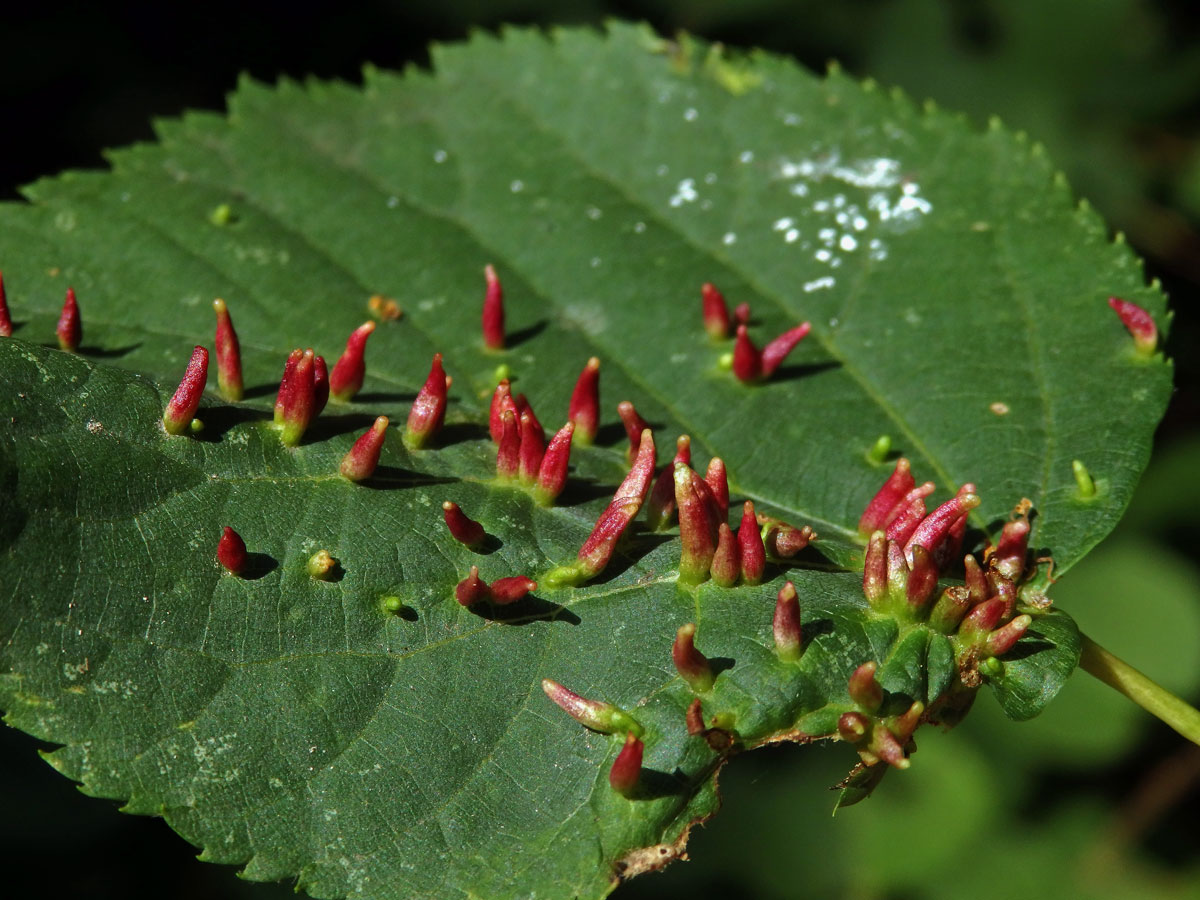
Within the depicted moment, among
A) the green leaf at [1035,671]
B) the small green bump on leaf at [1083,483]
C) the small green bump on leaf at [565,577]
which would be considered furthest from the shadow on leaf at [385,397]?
the small green bump on leaf at [1083,483]

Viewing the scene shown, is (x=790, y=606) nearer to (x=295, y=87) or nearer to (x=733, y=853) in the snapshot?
(x=295, y=87)

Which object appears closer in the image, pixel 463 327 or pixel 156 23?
pixel 463 327

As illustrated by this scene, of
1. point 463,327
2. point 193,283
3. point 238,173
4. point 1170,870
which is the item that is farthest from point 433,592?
point 1170,870

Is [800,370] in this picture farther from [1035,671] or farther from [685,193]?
[1035,671]

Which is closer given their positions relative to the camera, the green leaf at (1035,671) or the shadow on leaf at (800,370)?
the green leaf at (1035,671)

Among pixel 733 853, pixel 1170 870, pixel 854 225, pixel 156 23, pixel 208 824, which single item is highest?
pixel 854 225

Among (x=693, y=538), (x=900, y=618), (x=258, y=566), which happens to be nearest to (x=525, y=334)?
(x=693, y=538)

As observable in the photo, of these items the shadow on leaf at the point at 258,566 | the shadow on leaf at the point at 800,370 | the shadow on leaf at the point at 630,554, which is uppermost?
the shadow on leaf at the point at 800,370

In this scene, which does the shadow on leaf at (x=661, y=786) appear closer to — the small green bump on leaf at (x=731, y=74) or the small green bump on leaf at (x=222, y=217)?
the small green bump on leaf at (x=222, y=217)
